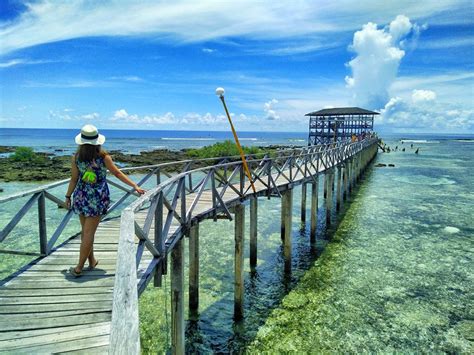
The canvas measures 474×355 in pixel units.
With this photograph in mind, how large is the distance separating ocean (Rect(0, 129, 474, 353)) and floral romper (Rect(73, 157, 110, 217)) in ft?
14.8

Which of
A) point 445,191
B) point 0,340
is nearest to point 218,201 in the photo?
point 0,340

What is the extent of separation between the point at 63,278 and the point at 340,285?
8402 millimetres

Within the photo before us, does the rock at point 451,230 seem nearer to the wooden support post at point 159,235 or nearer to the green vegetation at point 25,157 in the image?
the wooden support post at point 159,235

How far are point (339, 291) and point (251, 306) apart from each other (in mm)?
2727

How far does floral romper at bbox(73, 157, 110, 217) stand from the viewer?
444 centimetres

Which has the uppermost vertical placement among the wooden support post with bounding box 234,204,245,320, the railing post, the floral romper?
the floral romper

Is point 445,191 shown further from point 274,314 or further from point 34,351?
point 34,351

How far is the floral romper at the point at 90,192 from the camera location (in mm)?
4438

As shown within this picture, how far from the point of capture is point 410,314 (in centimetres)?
895

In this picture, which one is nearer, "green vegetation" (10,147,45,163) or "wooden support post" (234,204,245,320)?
"wooden support post" (234,204,245,320)

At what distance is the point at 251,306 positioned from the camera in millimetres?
9523

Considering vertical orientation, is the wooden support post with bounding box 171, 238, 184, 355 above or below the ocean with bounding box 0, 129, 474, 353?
above

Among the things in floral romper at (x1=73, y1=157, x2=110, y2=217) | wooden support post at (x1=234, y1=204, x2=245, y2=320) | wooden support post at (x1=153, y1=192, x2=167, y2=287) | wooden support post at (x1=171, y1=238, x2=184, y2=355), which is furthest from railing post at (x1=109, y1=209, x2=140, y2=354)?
wooden support post at (x1=234, y1=204, x2=245, y2=320)

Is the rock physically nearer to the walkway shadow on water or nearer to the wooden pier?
the walkway shadow on water
